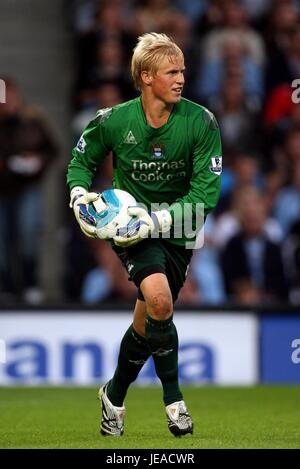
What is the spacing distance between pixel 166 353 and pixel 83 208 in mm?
940

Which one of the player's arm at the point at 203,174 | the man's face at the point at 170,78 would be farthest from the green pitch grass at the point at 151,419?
the man's face at the point at 170,78

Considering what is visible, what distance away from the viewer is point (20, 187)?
43.6ft

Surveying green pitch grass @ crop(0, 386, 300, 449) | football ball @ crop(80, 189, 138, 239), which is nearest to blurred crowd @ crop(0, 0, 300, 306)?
green pitch grass @ crop(0, 386, 300, 449)

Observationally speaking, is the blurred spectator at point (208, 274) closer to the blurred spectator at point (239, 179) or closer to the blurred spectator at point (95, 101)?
the blurred spectator at point (239, 179)

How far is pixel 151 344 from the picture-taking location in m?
7.05

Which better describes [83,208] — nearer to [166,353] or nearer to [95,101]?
[166,353]

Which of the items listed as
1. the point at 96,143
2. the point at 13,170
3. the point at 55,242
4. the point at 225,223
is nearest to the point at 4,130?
the point at 13,170

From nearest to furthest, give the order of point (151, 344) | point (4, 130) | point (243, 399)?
point (151, 344)
point (243, 399)
point (4, 130)

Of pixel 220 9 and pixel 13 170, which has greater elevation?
pixel 220 9

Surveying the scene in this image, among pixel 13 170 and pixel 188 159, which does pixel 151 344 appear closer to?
pixel 188 159

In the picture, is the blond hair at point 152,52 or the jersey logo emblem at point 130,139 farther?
the jersey logo emblem at point 130,139

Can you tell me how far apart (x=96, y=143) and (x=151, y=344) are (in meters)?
1.23

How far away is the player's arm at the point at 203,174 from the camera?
7.07 m

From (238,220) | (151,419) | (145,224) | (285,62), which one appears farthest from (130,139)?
(285,62)
